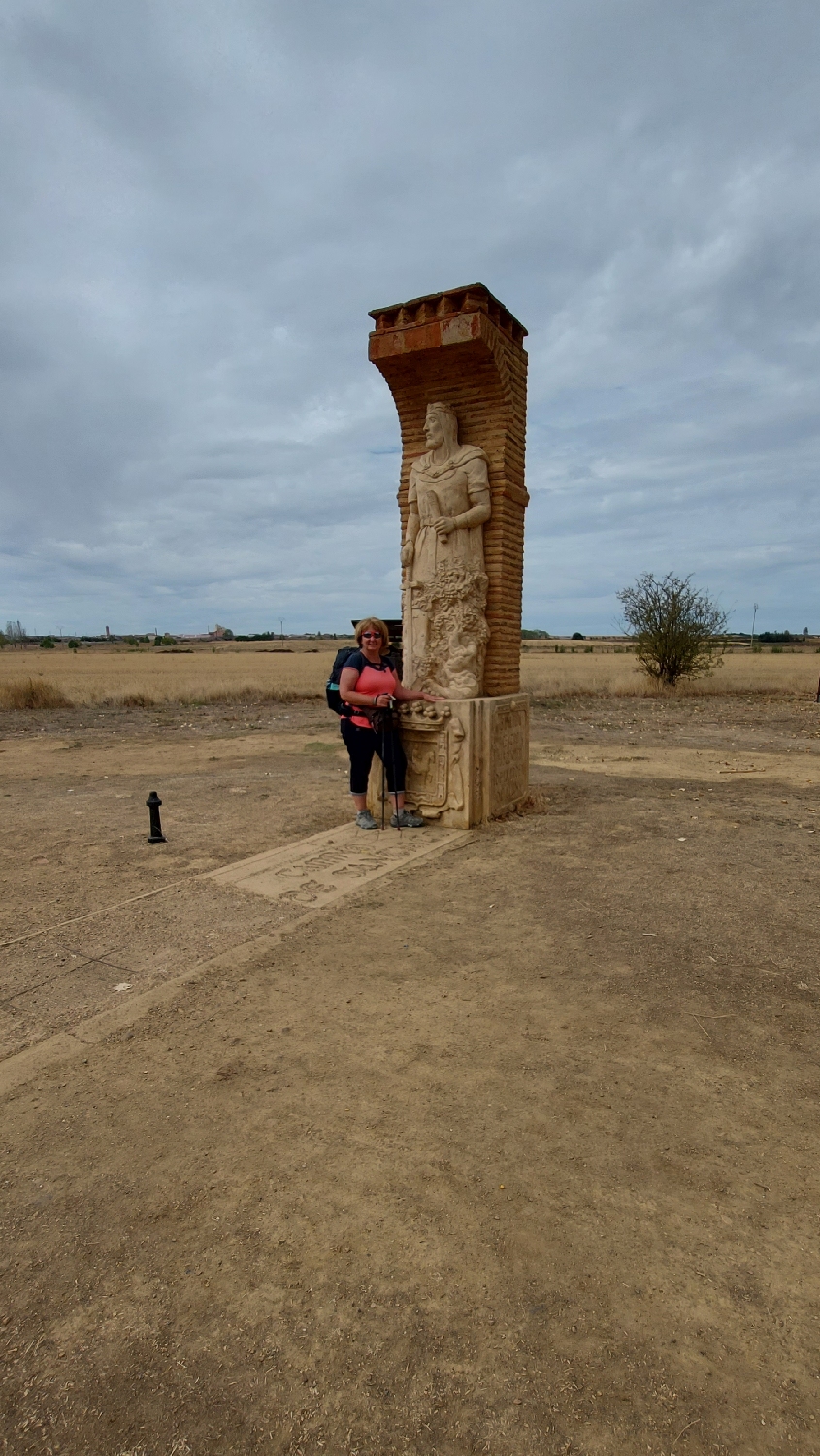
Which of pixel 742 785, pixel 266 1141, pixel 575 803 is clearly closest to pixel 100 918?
pixel 266 1141

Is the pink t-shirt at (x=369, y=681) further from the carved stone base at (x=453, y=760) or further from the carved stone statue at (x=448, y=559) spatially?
the carved stone statue at (x=448, y=559)

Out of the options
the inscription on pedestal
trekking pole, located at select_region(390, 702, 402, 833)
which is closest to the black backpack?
trekking pole, located at select_region(390, 702, 402, 833)

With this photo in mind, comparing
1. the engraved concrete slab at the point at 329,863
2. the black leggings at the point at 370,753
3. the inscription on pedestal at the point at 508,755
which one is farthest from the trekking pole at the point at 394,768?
the inscription on pedestal at the point at 508,755

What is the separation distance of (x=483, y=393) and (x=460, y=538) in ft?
4.71

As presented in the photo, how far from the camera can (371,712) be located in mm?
6750

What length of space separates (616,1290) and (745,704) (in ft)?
66.1

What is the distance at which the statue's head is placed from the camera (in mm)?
7148

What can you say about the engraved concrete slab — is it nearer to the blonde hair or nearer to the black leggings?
the black leggings

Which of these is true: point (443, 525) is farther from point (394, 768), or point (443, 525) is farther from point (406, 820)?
point (406, 820)

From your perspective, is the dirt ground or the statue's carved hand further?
the statue's carved hand

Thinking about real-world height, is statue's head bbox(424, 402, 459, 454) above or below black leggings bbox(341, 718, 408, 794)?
above

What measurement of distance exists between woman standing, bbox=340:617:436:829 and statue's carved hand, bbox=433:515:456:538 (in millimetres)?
1114

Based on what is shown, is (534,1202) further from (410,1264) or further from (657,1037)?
(657,1037)

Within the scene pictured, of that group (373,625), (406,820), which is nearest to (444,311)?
(373,625)
